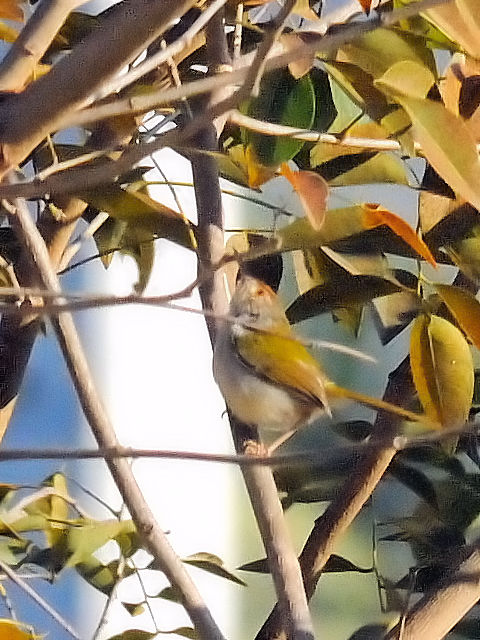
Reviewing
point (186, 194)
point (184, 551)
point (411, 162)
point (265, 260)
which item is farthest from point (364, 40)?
point (184, 551)

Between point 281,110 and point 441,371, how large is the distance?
0.18 m

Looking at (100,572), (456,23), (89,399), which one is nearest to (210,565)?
→ (100,572)

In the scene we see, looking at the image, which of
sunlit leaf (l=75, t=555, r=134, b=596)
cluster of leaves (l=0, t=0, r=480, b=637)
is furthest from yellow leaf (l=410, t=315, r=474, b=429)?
sunlit leaf (l=75, t=555, r=134, b=596)

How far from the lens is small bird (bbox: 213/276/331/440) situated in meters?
0.72

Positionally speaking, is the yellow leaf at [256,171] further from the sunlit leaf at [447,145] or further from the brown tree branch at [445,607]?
the brown tree branch at [445,607]

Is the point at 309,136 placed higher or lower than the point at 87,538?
higher

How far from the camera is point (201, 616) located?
56 centimetres

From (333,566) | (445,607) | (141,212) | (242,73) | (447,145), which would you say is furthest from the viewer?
(333,566)

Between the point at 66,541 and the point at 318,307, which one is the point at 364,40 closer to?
the point at 318,307

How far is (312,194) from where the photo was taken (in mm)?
432

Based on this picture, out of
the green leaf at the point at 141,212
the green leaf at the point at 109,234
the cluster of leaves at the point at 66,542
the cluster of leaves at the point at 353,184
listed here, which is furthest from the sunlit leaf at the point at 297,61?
the cluster of leaves at the point at 66,542

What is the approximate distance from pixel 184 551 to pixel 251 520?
0.35ft

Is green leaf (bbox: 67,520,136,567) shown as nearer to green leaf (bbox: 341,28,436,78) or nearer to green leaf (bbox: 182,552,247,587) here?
green leaf (bbox: 182,552,247,587)

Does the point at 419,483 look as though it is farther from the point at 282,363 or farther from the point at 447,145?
the point at 447,145
